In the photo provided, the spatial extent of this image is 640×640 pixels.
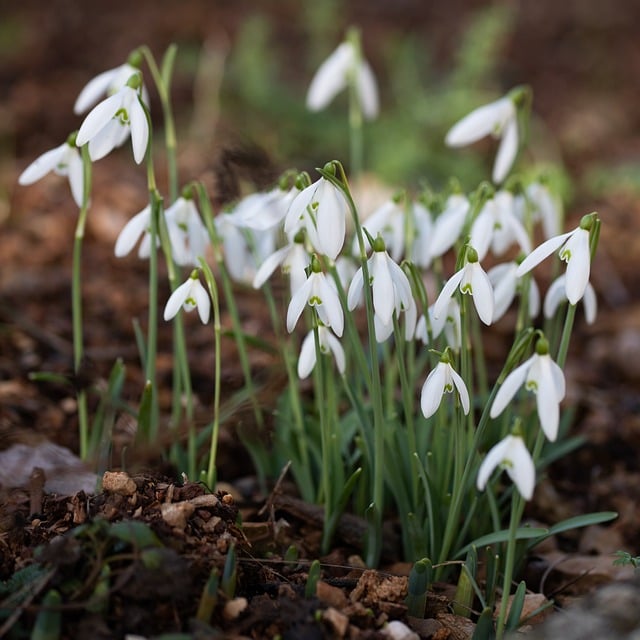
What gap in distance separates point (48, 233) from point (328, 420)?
211 centimetres

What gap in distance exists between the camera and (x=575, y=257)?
1570 mm

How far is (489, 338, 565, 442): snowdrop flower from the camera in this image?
1438 millimetres

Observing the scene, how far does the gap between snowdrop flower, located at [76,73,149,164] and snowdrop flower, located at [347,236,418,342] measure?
0.49 metres

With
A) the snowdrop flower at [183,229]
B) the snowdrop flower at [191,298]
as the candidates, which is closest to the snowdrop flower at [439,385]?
the snowdrop flower at [191,298]

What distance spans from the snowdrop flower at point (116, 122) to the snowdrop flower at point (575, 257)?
77 cm

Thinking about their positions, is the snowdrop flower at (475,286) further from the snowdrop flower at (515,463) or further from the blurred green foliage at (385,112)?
the blurred green foliage at (385,112)

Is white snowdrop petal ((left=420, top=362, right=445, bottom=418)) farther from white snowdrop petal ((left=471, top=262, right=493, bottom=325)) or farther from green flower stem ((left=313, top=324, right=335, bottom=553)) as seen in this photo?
green flower stem ((left=313, top=324, right=335, bottom=553))

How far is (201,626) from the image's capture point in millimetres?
1410

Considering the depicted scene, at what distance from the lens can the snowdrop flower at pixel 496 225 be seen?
6.34ft

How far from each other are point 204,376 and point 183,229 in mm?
848

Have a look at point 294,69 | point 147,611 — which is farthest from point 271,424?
point 294,69

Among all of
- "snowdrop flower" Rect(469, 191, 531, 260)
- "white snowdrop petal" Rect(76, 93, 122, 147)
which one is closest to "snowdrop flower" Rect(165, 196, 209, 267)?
"white snowdrop petal" Rect(76, 93, 122, 147)

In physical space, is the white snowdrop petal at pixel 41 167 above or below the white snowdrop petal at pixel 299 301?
above

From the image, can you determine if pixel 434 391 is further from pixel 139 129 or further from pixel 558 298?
pixel 139 129
